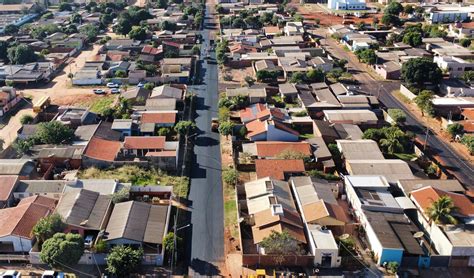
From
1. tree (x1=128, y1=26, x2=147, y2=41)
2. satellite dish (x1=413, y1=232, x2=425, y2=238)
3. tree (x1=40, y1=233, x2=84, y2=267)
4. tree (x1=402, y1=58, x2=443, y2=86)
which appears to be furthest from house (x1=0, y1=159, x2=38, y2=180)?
tree (x1=128, y1=26, x2=147, y2=41)

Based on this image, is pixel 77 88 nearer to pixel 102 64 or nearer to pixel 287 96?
pixel 102 64

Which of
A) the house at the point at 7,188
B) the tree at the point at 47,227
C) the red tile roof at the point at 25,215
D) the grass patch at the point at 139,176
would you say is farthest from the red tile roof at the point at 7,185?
the tree at the point at 47,227

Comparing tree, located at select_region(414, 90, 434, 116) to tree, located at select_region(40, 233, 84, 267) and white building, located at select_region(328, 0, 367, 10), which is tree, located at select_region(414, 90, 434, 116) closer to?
tree, located at select_region(40, 233, 84, 267)

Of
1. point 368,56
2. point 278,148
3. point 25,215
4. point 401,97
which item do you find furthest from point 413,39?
point 25,215

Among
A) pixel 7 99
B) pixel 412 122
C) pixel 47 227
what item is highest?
pixel 7 99

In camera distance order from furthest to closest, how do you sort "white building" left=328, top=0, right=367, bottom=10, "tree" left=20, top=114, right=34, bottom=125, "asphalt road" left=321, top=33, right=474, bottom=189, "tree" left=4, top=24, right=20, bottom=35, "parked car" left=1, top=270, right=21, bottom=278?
"white building" left=328, top=0, right=367, bottom=10 → "tree" left=4, top=24, right=20, bottom=35 → "tree" left=20, top=114, right=34, bottom=125 → "asphalt road" left=321, top=33, right=474, bottom=189 → "parked car" left=1, top=270, right=21, bottom=278

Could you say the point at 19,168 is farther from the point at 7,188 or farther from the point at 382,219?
the point at 382,219
